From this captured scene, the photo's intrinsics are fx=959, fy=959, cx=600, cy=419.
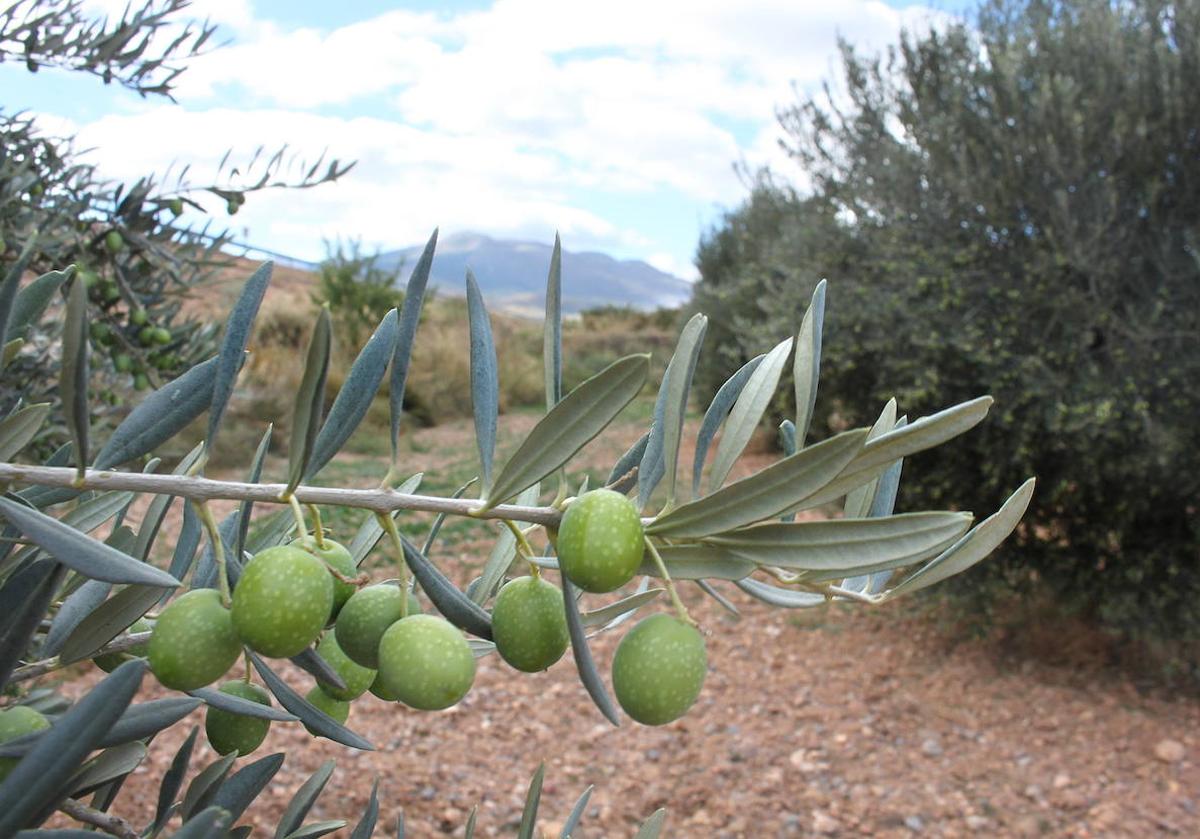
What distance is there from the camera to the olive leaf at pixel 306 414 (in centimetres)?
45

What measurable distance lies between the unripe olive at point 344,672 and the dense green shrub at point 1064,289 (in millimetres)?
3318

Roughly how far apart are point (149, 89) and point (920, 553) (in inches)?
71.2

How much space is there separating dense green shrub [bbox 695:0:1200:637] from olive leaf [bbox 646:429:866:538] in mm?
3297

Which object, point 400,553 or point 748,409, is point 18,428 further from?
point 748,409

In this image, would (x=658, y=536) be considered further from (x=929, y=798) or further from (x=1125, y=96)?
(x=1125, y=96)

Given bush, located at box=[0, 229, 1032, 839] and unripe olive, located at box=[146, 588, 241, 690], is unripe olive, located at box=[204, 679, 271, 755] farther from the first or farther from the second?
unripe olive, located at box=[146, 588, 241, 690]

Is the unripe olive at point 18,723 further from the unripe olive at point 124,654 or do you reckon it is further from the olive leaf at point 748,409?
the olive leaf at point 748,409

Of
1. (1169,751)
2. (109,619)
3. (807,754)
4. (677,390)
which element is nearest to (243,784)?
(109,619)

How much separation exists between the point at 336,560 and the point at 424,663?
86 millimetres

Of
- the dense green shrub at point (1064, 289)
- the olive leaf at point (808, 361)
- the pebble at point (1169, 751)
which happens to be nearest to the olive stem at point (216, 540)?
the olive leaf at point (808, 361)

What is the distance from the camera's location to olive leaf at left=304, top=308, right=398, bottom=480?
54cm

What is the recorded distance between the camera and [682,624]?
0.49m

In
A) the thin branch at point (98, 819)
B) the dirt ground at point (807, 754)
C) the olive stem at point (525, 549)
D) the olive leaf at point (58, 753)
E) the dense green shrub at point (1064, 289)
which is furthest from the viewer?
the dense green shrub at point (1064, 289)

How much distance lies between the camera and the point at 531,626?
496mm
